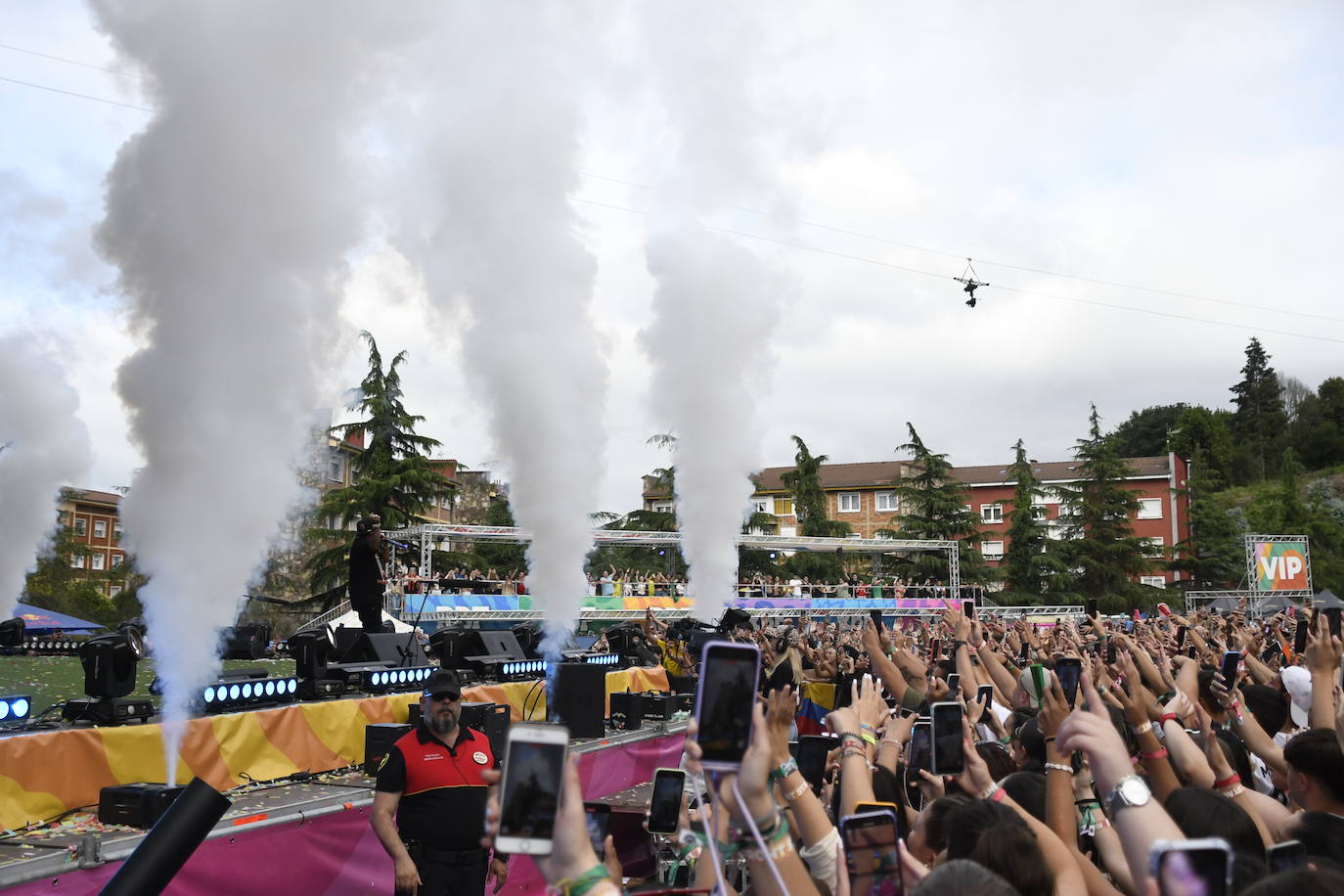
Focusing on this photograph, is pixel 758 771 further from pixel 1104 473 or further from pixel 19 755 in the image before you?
pixel 1104 473

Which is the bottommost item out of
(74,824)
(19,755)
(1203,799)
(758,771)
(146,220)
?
(74,824)

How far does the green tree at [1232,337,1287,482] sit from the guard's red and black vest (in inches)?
4125

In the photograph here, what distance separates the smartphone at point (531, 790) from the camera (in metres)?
2.04

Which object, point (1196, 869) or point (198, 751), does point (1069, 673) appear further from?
point (198, 751)

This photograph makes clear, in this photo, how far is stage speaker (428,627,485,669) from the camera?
11.4 meters

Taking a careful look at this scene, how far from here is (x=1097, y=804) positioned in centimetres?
429

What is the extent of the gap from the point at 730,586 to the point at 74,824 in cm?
1596

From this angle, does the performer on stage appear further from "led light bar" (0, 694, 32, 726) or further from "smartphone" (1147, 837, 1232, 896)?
"smartphone" (1147, 837, 1232, 896)

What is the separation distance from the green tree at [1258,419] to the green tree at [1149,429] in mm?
7025

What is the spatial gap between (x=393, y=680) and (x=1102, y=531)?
53343 millimetres

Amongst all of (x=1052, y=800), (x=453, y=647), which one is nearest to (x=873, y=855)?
(x=1052, y=800)

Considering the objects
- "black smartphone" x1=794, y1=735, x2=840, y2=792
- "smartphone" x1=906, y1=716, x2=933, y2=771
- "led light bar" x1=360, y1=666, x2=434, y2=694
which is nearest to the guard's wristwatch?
"smartphone" x1=906, y1=716, x2=933, y2=771

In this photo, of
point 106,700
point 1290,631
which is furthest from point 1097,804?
point 1290,631

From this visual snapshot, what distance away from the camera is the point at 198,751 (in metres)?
7.27
